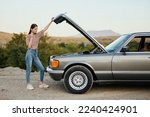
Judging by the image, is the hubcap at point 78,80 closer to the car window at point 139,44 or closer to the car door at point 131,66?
the car door at point 131,66

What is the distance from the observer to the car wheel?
9.49 metres

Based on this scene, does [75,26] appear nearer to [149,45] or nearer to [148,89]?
[149,45]

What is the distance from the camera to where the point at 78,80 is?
9.54m

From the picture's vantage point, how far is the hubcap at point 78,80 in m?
9.52

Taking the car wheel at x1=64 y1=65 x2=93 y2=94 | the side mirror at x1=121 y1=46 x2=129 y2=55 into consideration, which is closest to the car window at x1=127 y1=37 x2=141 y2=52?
the side mirror at x1=121 y1=46 x2=129 y2=55

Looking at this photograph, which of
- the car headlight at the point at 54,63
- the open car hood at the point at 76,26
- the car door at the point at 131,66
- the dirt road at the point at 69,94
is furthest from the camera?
the open car hood at the point at 76,26

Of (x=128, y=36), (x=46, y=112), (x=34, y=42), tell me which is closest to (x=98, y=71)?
(x=128, y=36)

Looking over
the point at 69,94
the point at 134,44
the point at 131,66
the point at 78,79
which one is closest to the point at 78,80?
the point at 78,79

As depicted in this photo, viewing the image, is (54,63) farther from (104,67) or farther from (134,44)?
(134,44)

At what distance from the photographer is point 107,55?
961cm

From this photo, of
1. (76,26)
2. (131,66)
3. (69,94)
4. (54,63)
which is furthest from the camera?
(76,26)


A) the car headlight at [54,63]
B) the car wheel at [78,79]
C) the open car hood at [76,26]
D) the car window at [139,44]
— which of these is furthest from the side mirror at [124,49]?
the car headlight at [54,63]

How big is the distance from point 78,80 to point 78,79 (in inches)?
1.0

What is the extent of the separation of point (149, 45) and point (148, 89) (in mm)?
1281
